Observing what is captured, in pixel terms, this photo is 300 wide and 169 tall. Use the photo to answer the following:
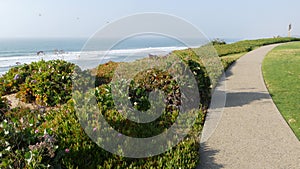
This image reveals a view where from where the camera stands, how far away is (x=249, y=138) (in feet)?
14.6

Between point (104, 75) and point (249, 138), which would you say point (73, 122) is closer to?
point (249, 138)

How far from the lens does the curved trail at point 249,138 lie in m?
3.71

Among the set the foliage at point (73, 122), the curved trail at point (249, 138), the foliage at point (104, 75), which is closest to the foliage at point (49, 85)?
the foliage at point (73, 122)

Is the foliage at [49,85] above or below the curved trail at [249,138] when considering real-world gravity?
above

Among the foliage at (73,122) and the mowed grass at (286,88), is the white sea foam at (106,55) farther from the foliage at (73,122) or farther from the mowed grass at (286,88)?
the mowed grass at (286,88)

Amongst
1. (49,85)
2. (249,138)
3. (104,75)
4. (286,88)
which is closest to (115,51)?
(104,75)

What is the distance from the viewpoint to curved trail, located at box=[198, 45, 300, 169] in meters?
3.71

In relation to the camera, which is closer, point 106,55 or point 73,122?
point 73,122

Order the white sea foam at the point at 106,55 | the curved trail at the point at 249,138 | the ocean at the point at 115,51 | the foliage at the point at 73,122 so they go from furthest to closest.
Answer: the white sea foam at the point at 106,55, the ocean at the point at 115,51, the curved trail at the point at 249,138, the foliage at the point at 73,122

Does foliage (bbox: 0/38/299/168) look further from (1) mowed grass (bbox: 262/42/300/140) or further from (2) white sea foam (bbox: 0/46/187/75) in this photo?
(1) mowed grass (bbox: 262/42/300/140)

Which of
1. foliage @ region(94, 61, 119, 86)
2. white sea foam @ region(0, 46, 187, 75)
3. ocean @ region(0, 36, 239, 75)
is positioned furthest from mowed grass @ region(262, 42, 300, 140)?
foliage @ region(94, 61, 119, 86)

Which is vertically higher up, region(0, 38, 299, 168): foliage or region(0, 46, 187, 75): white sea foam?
region(0, 46, 187, 75): white sea foam

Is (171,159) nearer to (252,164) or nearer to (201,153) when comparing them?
(201,153)

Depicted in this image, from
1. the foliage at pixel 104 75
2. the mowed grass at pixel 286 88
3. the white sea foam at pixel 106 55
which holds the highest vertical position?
the white sea foam at pixel 106 55
